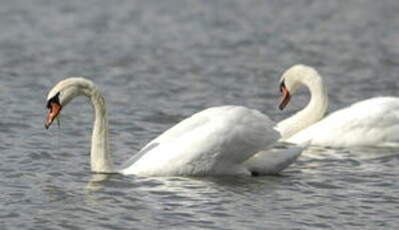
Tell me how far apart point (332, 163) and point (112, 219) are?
12.3 feet

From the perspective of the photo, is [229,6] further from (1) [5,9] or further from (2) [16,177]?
(2) [16,177]

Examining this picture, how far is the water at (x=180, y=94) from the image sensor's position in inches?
423

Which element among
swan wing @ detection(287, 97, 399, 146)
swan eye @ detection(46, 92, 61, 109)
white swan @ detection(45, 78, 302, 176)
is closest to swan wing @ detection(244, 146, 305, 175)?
white swan @ detection(45, 78, 302, 176)

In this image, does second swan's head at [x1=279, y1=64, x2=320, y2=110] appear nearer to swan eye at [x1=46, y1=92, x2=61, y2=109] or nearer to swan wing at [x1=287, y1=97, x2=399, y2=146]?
swan wing at [x1=287, y1=97, x2=399, y2=146]

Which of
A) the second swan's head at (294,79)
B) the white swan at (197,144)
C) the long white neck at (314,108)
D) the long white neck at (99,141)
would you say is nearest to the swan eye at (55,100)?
the white swan at (197,144)

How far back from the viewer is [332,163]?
13328 mm

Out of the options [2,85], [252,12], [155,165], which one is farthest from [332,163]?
[252,12]

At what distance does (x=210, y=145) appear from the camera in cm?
1214

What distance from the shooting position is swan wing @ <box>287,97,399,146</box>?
1457cm

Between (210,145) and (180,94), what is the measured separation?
5687 mm

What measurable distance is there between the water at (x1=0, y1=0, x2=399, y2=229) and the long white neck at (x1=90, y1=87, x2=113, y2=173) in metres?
0.24

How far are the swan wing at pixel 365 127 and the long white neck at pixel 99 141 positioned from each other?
3173 mm

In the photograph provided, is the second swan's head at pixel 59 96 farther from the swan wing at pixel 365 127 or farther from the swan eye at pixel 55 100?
the swan wing at pixel 365 127

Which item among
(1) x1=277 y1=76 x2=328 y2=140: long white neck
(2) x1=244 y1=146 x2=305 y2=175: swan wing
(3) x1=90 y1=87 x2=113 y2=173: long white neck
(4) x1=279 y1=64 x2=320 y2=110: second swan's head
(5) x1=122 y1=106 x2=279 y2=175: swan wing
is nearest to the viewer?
(5) x1=122 y1=106 x2=279 y2=175: swan wing
